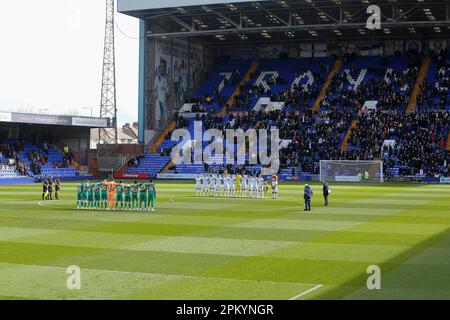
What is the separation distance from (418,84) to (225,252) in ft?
195

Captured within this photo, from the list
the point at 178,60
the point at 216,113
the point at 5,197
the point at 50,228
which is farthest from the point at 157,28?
the point at 50,228

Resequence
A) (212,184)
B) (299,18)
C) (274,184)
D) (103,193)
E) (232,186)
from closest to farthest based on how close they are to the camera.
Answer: (103,193) → (274,184) → (212,184) → (232,186) → (299,18)

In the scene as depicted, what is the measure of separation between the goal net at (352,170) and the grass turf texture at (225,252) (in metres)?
30.9

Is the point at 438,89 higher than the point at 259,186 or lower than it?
higher

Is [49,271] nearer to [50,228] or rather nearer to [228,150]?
[50,228]

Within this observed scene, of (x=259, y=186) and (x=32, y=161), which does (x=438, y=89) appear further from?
(x=32, y=161)

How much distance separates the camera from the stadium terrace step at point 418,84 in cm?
6994

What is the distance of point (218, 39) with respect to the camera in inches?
3246

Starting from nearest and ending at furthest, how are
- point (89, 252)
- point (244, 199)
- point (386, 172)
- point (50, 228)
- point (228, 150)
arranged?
point (89, 252) → point (50, 228) → point (244, 199) → point (386, 172) → point (228, 150)

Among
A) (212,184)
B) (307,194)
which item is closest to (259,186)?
(212,184)

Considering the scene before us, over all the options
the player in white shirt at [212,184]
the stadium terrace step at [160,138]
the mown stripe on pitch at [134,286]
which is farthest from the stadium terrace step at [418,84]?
the mown stripe on pitch at [134,286]

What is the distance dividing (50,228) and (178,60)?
55921 millimetres

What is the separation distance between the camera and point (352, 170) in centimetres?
6356

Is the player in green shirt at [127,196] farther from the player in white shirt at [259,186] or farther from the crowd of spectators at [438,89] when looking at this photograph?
the crowd of spectators at [438,89]
